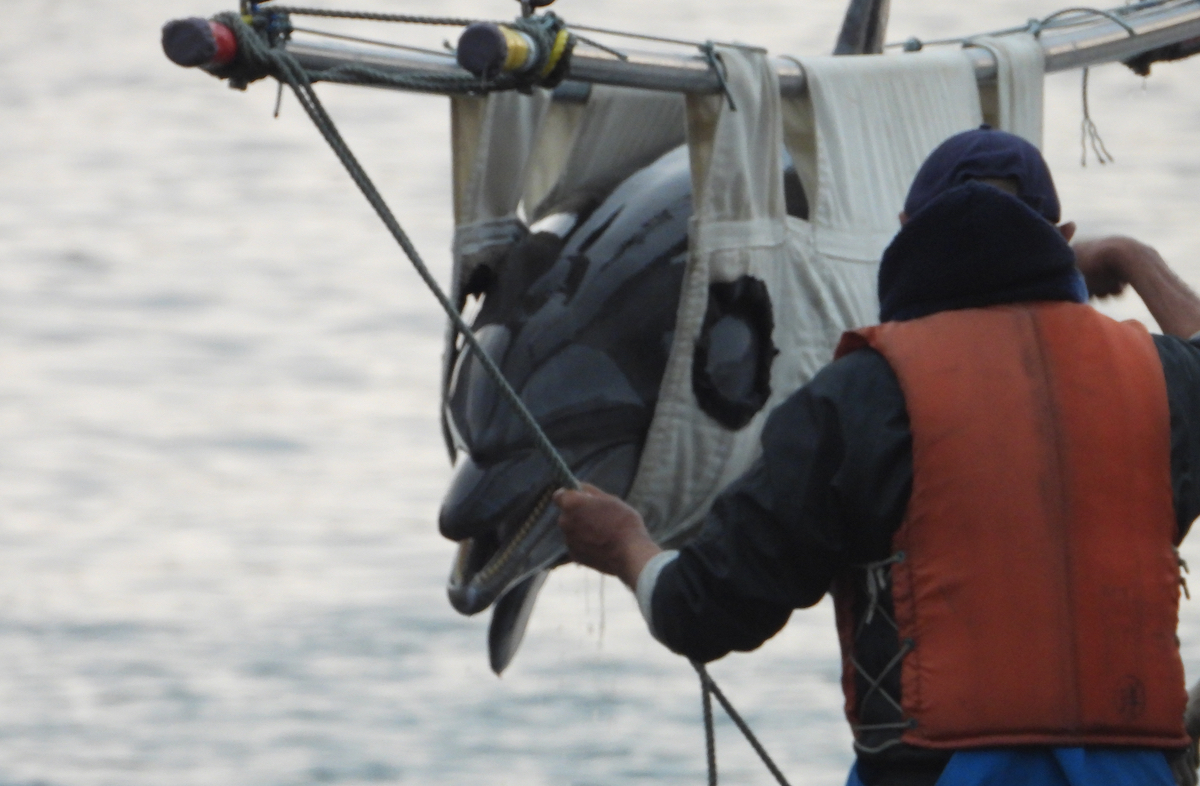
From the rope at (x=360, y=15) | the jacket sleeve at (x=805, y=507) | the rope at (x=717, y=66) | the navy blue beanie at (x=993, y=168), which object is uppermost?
the rope at (x=360, y=15)

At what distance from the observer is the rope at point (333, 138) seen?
347cm

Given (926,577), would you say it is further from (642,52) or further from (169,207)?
(169,207)

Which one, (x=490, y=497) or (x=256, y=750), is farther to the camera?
(x=256, y=750)

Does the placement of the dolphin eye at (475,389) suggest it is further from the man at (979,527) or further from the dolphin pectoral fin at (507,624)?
the man at (979,527)

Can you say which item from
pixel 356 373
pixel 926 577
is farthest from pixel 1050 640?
pixel 356 373

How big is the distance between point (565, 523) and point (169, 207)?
13816 mm

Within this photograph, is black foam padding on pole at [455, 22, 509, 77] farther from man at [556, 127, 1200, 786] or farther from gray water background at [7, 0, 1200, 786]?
gray water background at [7, 0, 1200, 786]

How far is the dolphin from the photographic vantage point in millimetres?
4156

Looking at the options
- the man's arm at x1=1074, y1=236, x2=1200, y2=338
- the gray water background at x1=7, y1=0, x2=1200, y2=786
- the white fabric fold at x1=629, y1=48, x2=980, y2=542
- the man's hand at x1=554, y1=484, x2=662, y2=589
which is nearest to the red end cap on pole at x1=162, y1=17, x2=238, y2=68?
the man's hand at x1=554, y1=484, x2=662, y2=589

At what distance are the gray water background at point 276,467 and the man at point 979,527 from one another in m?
3.80

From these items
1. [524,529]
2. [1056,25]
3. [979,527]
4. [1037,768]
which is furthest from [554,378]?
[1056,25]

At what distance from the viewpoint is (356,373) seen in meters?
14.4

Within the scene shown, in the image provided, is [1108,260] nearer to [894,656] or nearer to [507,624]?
[894,656]

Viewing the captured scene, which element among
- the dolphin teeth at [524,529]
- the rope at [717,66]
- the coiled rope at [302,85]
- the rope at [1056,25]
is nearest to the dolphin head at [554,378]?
the dolphin teeth at [524,529]
